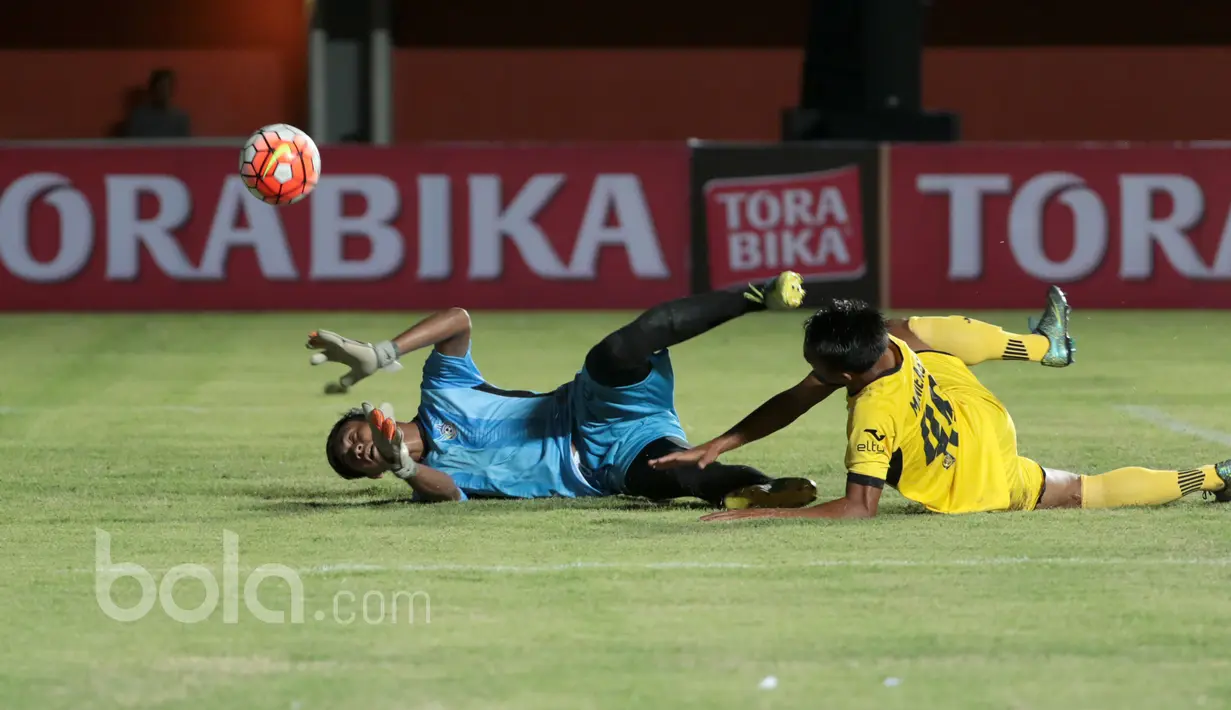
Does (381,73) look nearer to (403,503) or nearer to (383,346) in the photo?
(403,503)

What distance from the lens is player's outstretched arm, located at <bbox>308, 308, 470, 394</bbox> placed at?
7.92m

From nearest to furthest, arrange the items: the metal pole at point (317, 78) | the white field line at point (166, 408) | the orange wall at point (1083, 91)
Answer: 1. the white field line at point (166, 408)
2. the metal pole at point (317, 78)
3. the orange wall at point (1083, 91)

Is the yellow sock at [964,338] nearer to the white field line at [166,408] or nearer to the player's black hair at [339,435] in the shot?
the player's black hair at [339,435]

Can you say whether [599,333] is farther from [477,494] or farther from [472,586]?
[472,586]

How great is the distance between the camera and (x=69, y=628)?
6066mm

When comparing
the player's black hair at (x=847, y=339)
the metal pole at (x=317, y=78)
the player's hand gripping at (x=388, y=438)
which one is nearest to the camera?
the player's black hair at (x=847, y=339)

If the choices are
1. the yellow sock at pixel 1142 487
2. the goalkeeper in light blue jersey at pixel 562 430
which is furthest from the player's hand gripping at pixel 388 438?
the yellow sock at pixel 1142 487

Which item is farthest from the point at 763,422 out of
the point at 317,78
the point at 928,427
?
the point at 317,78

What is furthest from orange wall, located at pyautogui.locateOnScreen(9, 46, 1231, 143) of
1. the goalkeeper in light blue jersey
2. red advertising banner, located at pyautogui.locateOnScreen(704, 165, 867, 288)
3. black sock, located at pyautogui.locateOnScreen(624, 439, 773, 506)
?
black sock, located at pyautogui.locateOnScreen(624, 439, 773, 506)

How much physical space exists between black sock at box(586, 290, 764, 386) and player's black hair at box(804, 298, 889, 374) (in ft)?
2.09

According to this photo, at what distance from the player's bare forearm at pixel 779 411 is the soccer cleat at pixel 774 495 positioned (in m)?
0.23

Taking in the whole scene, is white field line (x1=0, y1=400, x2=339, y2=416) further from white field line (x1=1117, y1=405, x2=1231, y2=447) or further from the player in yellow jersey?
the player in yellow jersey

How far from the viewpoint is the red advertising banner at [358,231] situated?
60.0ft

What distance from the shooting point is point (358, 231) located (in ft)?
60.3
